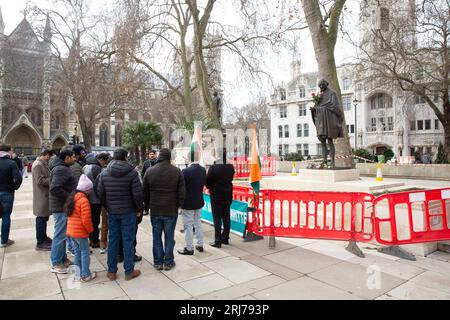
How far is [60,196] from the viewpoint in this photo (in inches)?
184

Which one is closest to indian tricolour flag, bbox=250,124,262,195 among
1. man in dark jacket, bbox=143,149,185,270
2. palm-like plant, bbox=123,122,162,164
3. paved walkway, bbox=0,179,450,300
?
paved walkway, bbox=0,179,450,300

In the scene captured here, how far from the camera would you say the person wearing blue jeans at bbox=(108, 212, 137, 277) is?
4395 millimetres

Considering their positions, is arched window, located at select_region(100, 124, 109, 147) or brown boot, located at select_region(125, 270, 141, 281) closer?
brown boot, located at select_region(125, 270, 141, 281)

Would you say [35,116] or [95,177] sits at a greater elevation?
[35,116]

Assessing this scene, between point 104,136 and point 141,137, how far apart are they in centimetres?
3913

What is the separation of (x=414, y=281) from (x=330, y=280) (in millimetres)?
1181

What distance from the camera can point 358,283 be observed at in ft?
13.7

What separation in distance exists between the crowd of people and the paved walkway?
0.28 metres

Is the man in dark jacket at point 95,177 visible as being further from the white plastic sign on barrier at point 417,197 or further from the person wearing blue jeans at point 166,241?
the white plastic sign on barrier at point 417,197

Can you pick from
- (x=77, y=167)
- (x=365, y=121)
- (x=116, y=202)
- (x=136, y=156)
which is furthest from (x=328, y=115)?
(x=365, y=121)

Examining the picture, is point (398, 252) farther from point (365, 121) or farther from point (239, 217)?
point (365, 121)

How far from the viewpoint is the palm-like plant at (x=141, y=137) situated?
85.8 ft

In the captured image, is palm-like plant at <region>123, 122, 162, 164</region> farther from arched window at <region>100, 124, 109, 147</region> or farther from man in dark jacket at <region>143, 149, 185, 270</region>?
arched window at <region>100, 124, 109, 147</region>
